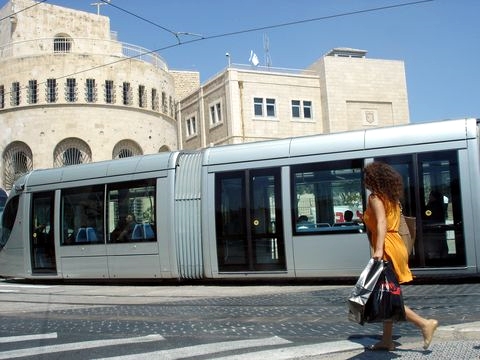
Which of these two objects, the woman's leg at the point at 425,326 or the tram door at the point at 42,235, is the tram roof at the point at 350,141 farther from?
the woman's leg at the point at 425,326

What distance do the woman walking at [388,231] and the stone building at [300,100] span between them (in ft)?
143

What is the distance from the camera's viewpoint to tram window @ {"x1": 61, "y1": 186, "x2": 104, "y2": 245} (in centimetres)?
1367

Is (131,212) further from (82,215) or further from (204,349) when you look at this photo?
(204,349)

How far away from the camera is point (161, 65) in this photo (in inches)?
2130

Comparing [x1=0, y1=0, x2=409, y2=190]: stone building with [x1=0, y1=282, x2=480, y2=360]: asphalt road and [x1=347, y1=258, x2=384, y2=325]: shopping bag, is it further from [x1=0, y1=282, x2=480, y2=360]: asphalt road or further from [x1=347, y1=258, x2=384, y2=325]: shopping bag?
[x1=347, y1=258, x2=384, y2=325]: shopping bag

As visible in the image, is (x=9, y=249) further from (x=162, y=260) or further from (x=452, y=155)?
(x=452, y=155)

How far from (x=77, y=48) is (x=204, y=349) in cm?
4935

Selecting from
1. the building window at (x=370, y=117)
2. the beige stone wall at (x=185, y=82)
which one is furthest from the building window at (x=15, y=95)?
the building window at (x=370, y=117)

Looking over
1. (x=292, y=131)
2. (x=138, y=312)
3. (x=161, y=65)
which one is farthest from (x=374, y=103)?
(x=138, y=312)

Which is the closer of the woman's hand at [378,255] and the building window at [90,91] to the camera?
the woman's hand at [378,255]

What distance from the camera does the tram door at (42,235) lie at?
14.5 m

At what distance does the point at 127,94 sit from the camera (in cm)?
5028

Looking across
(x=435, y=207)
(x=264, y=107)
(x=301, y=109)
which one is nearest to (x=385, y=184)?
(x=435, y=207)

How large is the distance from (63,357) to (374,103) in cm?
5166
